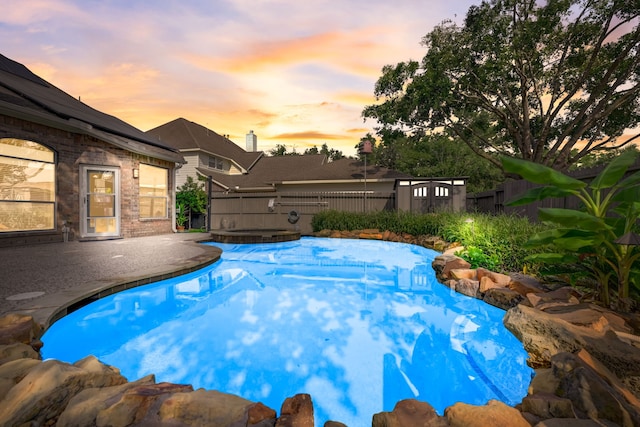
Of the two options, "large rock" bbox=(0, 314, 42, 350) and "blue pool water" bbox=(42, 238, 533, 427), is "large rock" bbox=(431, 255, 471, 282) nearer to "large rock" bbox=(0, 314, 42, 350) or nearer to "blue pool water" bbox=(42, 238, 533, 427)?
"blue pool water" bbox=(42, 238, 533, 427)

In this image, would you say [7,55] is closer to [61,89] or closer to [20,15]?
[61,89]

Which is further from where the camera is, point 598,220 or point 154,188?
point 154,188

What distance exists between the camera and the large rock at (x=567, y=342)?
2.18 meters

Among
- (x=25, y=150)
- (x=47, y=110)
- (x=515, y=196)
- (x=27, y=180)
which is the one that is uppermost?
(x=47, y=110)

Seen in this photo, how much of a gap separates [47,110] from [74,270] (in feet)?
18.7

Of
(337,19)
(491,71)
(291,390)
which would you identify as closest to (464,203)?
(491,71)

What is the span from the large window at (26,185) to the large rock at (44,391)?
8635mm

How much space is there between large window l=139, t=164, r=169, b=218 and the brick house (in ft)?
2.89

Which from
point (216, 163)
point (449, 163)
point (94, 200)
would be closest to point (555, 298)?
point (94, 200)

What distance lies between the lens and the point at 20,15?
26.5 feet

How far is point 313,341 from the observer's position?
3373 millimetres

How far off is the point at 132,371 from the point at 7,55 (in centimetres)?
1492

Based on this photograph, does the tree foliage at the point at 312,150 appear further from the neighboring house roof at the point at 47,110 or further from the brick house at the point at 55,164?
the brick house at the point at 55,164

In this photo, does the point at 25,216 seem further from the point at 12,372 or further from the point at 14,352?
the point at 12,372
